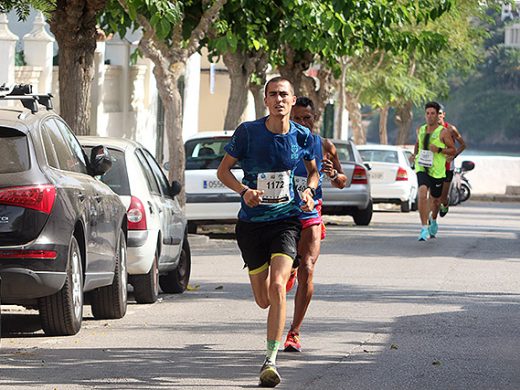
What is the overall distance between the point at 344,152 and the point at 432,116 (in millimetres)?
5531

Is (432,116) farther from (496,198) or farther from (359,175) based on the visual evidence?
(496,198)

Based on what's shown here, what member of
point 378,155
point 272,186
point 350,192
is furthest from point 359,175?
point 272,186

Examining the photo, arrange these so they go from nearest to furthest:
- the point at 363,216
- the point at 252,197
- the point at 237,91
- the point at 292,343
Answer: the point at 252,197, the point at 292,343, the point at 363,216, the point at 237,91

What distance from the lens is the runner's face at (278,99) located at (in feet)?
32.1

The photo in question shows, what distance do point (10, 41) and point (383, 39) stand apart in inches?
291

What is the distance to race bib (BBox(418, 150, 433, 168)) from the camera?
2253 cm

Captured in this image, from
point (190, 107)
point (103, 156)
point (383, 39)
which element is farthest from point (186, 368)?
point (190, 107)

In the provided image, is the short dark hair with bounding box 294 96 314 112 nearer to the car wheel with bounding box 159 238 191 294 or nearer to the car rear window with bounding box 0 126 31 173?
the car rear window with bounding box 0 126 31 173

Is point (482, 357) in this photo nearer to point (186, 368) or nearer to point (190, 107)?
point (186, 368)

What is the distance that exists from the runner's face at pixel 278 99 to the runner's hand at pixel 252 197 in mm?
562

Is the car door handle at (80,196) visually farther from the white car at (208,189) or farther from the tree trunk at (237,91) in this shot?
the tree trunk at (237,91)

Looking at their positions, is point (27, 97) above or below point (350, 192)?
above

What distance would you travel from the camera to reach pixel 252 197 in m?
9.52

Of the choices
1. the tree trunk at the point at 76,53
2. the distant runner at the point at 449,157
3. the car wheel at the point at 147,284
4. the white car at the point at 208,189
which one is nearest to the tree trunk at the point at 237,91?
the white car at the point at 208,189
